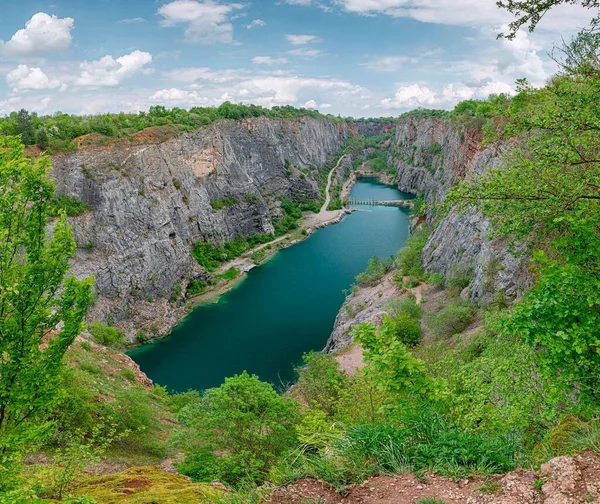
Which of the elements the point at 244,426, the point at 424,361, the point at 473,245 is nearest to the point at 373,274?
the point at 473,245

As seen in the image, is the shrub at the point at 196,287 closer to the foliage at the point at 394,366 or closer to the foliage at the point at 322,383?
the foliage at the point at 322,383

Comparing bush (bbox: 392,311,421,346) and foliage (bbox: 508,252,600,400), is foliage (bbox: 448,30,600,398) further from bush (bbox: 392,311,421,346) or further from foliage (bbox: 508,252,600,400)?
bush (bbox: 392,311,421,346)

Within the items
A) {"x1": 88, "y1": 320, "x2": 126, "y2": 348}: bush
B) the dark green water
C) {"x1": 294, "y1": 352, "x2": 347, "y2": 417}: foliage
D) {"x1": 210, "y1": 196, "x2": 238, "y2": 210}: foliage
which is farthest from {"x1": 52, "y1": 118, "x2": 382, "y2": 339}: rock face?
{"x1": 294, "y1": 352, "x2": 347, "y2": 417}: foliage

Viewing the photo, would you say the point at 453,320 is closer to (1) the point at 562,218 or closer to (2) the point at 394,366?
(1) the point at 562,218

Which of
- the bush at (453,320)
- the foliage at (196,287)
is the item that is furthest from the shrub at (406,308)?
the foliage at (196,287)

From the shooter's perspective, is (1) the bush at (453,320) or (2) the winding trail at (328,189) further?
(2) the winding trail at (328,189)

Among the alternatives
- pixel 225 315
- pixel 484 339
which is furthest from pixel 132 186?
pixel 484 339
